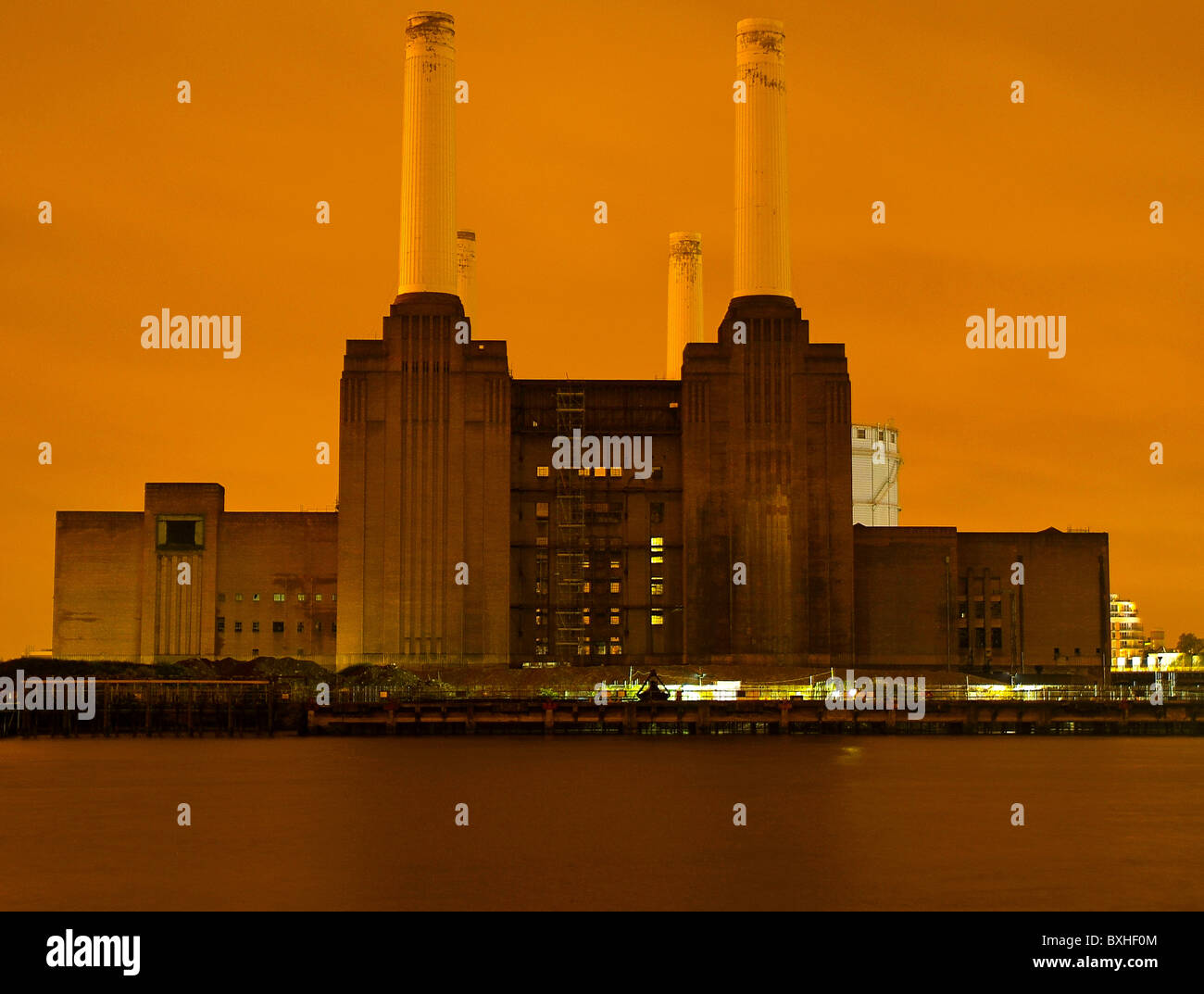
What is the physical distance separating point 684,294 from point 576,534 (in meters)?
29.1

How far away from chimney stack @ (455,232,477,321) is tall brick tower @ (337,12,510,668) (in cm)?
2036

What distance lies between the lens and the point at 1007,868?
3841 centimetres

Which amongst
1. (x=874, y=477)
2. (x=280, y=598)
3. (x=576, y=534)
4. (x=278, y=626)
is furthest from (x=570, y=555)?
(x=874, y=477)

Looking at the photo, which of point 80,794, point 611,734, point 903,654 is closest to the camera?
point 80,794

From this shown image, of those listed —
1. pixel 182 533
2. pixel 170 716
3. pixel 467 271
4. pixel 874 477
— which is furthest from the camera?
pixel 874 477

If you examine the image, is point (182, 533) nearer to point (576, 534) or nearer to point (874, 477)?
point (576, 534)

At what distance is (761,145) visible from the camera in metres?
99.4

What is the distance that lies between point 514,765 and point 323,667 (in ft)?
141

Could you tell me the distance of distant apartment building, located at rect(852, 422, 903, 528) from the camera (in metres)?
147

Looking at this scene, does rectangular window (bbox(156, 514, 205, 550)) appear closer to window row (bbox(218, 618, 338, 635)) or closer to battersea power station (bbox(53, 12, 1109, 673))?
battersea power station (bbox(53, 12, 1109, 673))

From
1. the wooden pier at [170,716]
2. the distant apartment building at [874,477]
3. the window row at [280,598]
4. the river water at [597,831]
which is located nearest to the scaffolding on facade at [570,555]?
the window row at [280,598]
